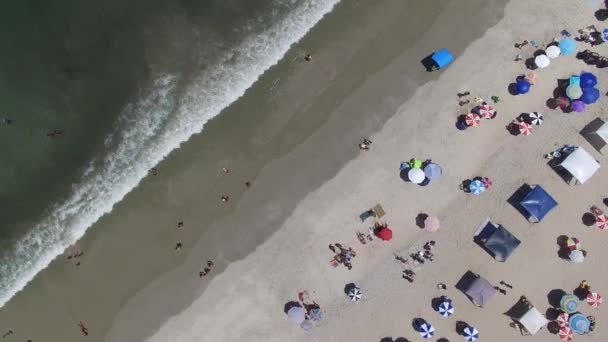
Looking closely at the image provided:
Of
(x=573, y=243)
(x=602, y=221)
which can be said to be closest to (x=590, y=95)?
(x=602, y=221)

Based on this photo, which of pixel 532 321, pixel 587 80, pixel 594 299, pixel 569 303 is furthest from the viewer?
pixel 594 299

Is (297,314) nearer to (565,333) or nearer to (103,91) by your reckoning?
(565,333)

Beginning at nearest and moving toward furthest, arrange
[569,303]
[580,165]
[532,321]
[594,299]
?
[580,165] < [532,321] < [569,303] < [594,299]

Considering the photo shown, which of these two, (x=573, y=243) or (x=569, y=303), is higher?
(x=573, y=243)

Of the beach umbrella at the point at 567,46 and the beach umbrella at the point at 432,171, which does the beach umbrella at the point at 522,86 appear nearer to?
the beach umbrella at the point at 567,46

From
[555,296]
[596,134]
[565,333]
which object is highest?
[596,134]

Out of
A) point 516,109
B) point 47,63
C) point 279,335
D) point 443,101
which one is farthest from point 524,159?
point 47,63

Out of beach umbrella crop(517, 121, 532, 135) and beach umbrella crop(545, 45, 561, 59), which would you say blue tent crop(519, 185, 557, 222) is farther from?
beach umbrella crop(545, 45, 561, 59)

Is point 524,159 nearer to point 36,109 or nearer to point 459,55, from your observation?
point 459,55
